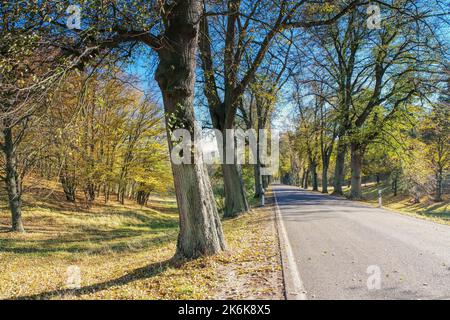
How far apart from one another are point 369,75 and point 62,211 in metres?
23.9

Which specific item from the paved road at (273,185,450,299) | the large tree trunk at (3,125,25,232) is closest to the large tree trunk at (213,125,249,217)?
the paved road at (273,185,450,299)

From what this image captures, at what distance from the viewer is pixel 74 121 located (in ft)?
19.4

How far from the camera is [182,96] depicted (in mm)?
6023

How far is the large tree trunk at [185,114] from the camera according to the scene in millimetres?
5938

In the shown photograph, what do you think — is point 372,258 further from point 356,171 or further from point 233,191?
point 356,171

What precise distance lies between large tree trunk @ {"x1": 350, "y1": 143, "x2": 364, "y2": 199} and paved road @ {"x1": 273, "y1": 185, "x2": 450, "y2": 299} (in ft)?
37.9

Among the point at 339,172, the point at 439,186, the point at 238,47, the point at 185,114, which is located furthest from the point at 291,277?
the point at 439,186

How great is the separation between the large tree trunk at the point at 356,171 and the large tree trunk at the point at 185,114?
1727cm

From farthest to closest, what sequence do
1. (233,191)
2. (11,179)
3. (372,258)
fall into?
(233,191) < (11,179) < (372,258)

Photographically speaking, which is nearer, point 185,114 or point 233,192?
point 185,114

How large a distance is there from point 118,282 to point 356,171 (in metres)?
20.0

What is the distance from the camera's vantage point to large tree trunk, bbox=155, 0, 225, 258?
594cm

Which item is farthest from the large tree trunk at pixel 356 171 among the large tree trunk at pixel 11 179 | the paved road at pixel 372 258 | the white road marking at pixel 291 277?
the large tree trunk at pixel 11 179
